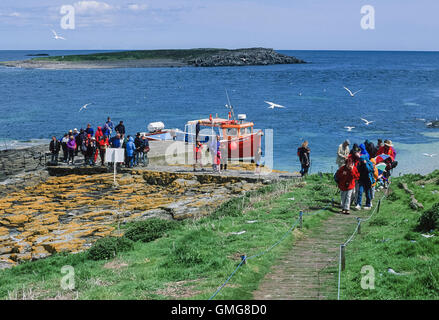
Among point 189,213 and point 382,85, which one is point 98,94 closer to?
point 382,85

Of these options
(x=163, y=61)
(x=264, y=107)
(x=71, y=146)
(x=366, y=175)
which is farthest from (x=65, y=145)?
(x=163, y=61)

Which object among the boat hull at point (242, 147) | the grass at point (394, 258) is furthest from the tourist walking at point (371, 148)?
the boat hull at point (242, 147)

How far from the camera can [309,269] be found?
9289 millimetres

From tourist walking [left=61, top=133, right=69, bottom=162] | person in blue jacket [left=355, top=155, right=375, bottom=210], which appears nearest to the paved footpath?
person in blue jacket [left=355, top=155, right=375, bottom=210]

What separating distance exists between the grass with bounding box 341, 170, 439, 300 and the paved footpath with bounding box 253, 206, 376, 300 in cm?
30

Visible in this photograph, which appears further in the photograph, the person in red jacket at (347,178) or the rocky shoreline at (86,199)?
the rocky shoreline at (86,199)

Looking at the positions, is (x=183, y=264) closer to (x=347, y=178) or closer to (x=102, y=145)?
(x=347, y=178)

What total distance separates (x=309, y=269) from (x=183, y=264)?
252cm

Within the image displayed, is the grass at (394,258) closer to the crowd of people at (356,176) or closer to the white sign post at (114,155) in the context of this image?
the crowd of people at (356,176)

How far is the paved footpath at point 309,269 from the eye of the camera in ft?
26.4

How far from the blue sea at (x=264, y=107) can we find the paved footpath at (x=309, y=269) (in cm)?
1439

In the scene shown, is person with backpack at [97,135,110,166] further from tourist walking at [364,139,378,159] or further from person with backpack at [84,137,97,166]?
tourist walking at [364,139,378,159]

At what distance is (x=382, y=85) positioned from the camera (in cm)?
10506
